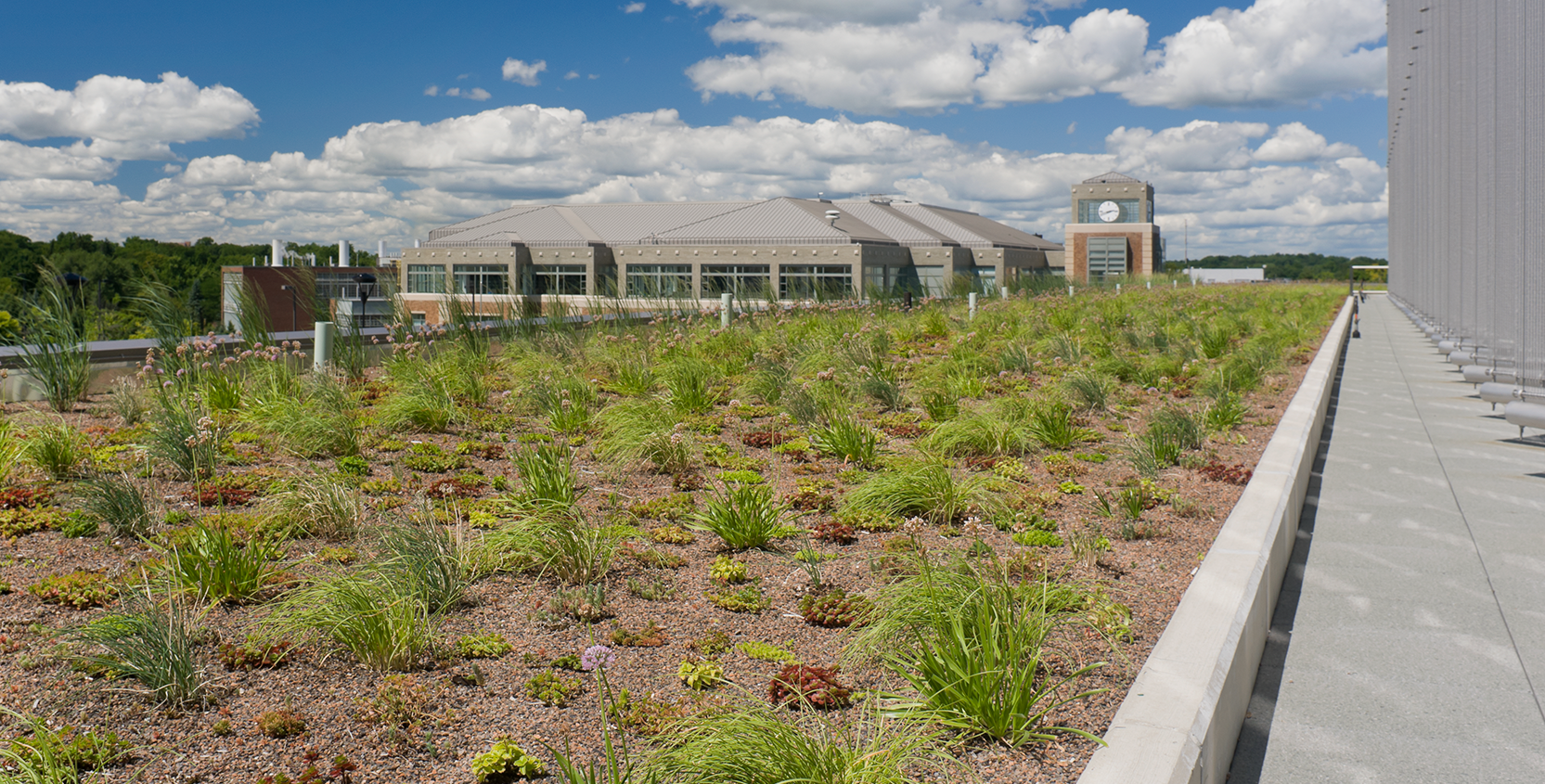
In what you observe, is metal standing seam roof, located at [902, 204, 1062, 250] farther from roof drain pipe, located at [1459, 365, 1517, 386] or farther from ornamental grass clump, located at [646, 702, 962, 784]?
ornamental grass clump, located at [646, 702, 962, 784]

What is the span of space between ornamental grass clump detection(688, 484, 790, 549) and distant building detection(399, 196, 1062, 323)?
4062 centimetres

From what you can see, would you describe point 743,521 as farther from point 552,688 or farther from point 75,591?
point 75,591

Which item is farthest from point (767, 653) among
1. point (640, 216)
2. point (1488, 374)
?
point (640, 216)

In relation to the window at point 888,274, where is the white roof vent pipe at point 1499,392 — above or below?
below

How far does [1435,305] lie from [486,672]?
25374 millimetres

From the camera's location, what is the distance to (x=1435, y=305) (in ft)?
71.8

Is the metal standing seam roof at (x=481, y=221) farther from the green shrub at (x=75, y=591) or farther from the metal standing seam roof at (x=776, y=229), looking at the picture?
the green shrub at (x=75, y=591)

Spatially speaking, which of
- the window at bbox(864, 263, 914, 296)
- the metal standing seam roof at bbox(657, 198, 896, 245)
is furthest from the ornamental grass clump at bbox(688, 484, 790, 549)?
the metal standing seam roof at bbox(657, 198, 896, 245)

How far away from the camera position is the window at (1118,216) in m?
73.6

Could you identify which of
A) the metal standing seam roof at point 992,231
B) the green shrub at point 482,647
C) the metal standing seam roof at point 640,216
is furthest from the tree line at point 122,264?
the metal standing seam roof at point 992,231

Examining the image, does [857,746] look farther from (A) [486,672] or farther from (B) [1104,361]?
(B) [1104,361]

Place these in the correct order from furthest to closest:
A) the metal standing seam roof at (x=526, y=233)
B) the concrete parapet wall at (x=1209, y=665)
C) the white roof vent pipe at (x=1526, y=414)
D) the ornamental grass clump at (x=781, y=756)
Result: the metal standing seam roof at (x=526, y=233)
the white roof vent pipe at (x=1526, y=414)
the concrete parapet wall at (x=1209, y=665)
the ornamental grass clump at (x=781, y=756)

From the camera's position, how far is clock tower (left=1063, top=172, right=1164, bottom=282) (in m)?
72.8

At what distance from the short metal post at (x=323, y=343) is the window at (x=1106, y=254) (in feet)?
231
